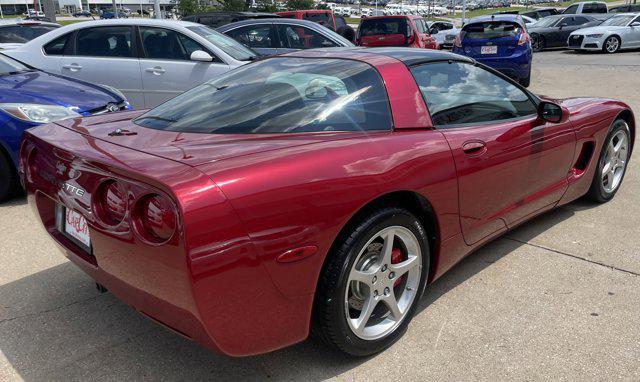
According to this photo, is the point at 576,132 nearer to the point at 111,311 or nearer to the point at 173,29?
the point at 111,311

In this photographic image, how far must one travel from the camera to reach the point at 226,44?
695cm

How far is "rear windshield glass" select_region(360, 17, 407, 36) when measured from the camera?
12.7 m

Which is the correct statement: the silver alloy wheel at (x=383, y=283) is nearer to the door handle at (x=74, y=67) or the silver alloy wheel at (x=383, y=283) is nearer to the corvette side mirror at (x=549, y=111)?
the corvette side mirror at (x=549, y=111)

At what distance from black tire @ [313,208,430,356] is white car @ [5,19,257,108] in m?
4.67

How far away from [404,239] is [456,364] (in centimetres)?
61

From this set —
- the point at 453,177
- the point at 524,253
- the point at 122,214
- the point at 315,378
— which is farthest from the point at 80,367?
the point at 524,253

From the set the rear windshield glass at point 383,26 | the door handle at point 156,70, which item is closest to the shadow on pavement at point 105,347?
the door handle at point 156,70

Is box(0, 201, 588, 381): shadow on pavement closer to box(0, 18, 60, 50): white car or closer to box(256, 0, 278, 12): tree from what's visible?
box(0, 18, 60, 50): white car

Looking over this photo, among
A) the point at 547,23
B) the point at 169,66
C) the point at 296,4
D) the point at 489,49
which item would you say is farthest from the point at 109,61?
the point at 296,4

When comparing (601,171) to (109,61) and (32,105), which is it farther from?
(109,61)

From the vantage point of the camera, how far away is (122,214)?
2.05 m

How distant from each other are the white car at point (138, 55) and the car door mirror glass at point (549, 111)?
4.10 m

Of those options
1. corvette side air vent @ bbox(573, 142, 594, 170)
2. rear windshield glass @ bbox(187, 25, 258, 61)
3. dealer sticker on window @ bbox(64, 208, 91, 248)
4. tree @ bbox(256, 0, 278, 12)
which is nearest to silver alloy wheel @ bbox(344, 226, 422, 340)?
dealer sticker on window @ bbox(64, 208, 91, 248)

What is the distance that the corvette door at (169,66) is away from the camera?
6.55 m
